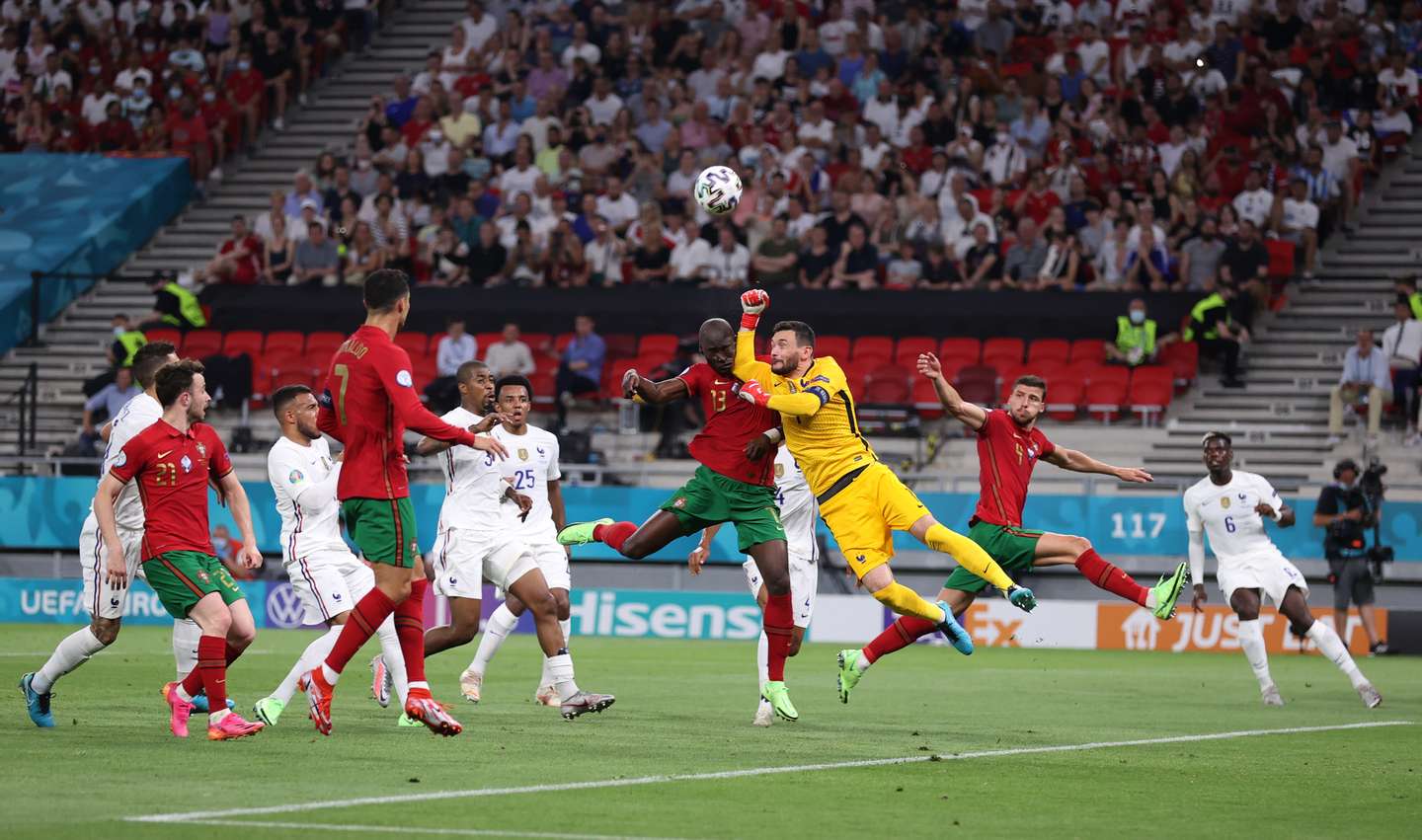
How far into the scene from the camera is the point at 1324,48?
30.4 meters

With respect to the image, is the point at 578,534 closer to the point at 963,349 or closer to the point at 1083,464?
the point at 1083,464

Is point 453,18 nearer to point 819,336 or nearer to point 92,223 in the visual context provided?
point 92,223

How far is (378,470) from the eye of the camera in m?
10.8

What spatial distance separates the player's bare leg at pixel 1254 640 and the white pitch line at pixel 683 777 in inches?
90.8

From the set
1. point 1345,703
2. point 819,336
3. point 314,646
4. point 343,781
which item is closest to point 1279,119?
point 819,336

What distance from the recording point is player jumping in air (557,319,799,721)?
12859 mm

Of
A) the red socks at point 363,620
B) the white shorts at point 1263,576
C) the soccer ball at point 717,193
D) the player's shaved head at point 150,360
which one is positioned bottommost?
the red socks at point 363,620

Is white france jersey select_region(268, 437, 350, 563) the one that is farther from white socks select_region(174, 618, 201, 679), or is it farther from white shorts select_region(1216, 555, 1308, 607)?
white shorts select_region(1216, 555, 1308, 607)

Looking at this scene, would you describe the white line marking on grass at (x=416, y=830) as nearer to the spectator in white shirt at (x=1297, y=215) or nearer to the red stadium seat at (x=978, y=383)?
the red stadium seat at (x=978, y=383)

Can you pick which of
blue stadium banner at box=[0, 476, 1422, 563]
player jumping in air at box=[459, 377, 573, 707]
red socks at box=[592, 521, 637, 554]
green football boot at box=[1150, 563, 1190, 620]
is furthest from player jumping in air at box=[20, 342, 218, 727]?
blue stadium banner at box=[0, 476, 1422, 563]

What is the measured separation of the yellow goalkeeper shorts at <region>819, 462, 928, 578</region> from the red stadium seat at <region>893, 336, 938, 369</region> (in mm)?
14622

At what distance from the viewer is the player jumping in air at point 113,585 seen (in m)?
11.6

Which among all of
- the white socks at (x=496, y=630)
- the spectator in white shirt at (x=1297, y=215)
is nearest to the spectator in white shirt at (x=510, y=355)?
the spectator in white shirt at (x=1297, y=215)

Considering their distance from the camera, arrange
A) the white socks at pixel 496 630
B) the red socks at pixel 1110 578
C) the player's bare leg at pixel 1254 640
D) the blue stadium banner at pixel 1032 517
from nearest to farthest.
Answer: the red socks at pixel 1110 578 → the white socks at pixel 496 630 → the player's bare leg at pixel 1254 640 → the blue stadium banner at pixel 1032 517
